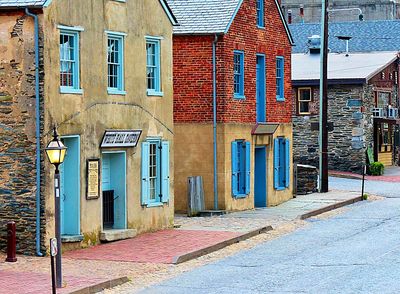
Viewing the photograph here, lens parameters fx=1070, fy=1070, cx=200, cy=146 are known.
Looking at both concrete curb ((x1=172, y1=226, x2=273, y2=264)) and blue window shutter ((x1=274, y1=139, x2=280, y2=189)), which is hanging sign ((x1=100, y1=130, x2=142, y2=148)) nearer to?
concrete curb ((x1=172, y1=226, x2=273, y2=264))

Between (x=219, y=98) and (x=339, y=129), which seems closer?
(x=219, y=98)

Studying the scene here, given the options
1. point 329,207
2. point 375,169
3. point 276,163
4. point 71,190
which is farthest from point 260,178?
point 375,169

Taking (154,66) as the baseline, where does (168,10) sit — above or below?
above

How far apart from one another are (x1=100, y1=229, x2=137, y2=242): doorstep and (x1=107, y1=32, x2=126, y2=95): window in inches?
128

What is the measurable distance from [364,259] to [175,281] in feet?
13.9

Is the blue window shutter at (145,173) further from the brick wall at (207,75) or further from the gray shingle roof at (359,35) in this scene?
the gray shingle roof at (359,35)

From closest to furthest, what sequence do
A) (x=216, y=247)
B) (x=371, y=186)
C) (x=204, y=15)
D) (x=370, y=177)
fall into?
1. (x=216, y=247)
2. (x=204, y=15)
3. (x=371, y=186)
4. (x=370, y=177)

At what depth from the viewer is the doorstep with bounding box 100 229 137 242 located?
2417 centimetres

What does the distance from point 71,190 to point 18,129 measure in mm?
1904

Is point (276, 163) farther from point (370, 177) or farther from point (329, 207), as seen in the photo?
point (370, 177)

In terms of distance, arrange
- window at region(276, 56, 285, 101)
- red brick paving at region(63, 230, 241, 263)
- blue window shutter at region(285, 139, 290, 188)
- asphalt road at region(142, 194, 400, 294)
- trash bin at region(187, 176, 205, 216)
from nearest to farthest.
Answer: asphalt road at region(142, 194, 400, 294), red brick paving at region(63, 230, 241, 263), trash bin at region(187, 176, 205, 216), window at region(276, 56, 285, 101), blue window shutter at region(285, 139, 290, 188)

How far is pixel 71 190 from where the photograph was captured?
918 inches

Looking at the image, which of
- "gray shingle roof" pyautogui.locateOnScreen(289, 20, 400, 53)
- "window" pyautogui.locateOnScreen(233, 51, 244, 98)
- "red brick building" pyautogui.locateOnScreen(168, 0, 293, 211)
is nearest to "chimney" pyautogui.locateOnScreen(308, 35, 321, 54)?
"gray shingle roof" pyautogui.locateOnScreen(289, 20, 400, 53)

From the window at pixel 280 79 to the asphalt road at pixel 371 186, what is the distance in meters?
5.92
